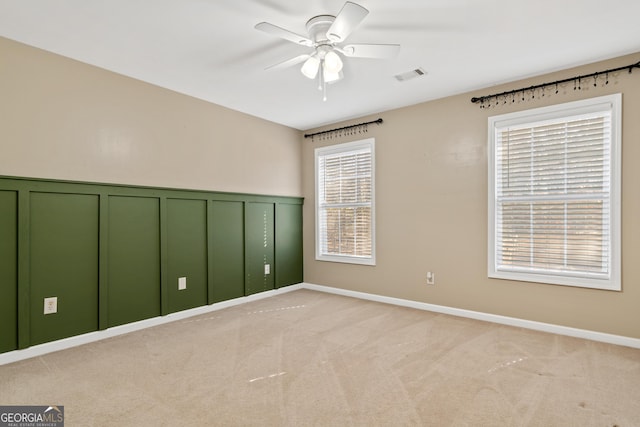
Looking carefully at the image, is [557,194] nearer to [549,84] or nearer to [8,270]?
[549,84]

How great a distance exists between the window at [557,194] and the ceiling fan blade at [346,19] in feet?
7.13

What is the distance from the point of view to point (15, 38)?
2602mm

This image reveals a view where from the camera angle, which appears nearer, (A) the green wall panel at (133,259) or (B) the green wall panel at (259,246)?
(A) the green wall panel at (133,259)

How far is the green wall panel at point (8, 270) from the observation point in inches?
101

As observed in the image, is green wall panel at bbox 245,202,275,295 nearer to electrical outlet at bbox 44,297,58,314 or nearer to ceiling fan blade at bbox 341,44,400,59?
electrical outlet at bbox 44,297,58,314

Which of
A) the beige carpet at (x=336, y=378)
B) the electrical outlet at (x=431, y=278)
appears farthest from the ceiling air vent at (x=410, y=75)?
the beige carpet at (x=336, y=378)

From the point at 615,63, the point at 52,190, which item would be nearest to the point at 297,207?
the point at 52,190

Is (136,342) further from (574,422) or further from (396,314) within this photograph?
(574,422)

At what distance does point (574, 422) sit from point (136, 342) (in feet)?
10.6

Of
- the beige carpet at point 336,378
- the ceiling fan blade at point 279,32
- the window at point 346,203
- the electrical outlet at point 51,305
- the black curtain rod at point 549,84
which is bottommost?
the beige carpet at point 336,378

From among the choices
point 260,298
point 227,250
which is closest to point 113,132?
point 227,250

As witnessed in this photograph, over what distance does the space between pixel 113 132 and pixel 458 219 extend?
364 cm

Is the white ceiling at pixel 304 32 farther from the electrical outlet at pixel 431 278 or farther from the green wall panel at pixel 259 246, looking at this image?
the electrical outlet at pixel 431 278

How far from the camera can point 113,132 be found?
10.5 feet
